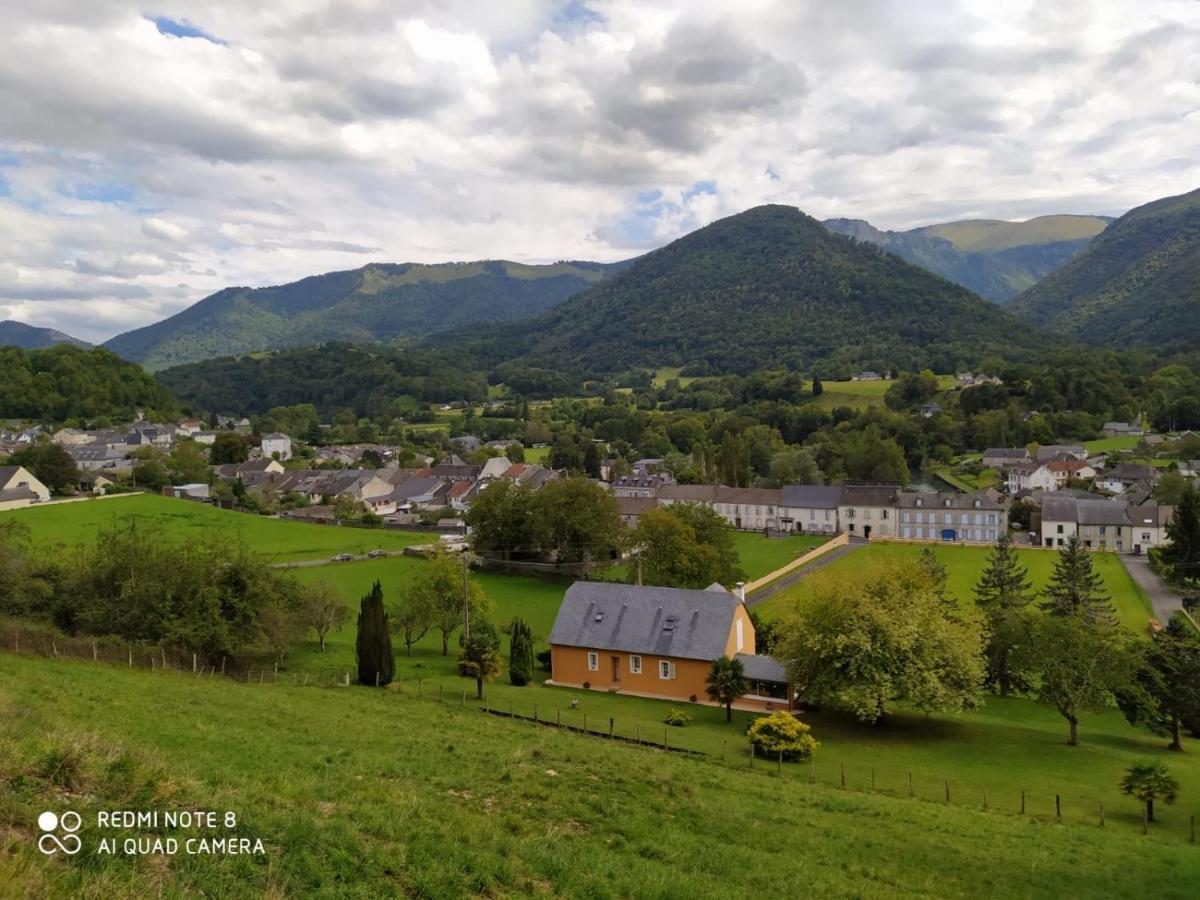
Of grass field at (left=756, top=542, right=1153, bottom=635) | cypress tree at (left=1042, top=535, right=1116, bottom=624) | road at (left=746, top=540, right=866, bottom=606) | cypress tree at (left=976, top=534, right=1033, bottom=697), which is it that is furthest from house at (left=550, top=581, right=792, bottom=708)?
road at (left=746, top=540, right=866, bottom=606)

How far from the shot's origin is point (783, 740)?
23.0 metres

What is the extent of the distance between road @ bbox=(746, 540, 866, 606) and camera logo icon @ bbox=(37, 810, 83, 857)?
43366 millimetres

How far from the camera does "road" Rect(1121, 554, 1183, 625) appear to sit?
48.9 metres

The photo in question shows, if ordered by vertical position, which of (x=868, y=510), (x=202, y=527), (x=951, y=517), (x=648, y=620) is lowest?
(x=202, y=527)

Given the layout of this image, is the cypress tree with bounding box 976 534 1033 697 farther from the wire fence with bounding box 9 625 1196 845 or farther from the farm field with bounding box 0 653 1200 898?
the wire fence with bounding box 9 625 1196 845

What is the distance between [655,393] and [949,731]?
17192 cm

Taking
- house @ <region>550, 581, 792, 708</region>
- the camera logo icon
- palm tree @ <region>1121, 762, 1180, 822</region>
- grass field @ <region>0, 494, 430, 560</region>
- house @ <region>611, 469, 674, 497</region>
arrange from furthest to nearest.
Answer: house @ <region>611, 469, 674, 497</region> < grass field @ <region>0, 494, 430, 560</region> < house @ <region>550, 581, 792, 708</region> < palm tree @ <region>1121, 762, 1180, 822</region> < the camera logo icon

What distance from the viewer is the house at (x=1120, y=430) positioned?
127375 mm

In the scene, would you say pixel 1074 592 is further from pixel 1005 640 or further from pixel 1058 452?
pixel 1058 452

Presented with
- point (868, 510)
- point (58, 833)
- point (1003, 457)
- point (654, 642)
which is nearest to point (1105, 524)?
point (868, 510)

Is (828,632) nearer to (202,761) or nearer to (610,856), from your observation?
(610,856)

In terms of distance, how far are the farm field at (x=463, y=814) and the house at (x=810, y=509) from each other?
6269 cm

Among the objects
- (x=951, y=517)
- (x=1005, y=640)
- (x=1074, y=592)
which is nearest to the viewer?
(x=1005, y=640)

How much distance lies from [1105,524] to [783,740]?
211ft
